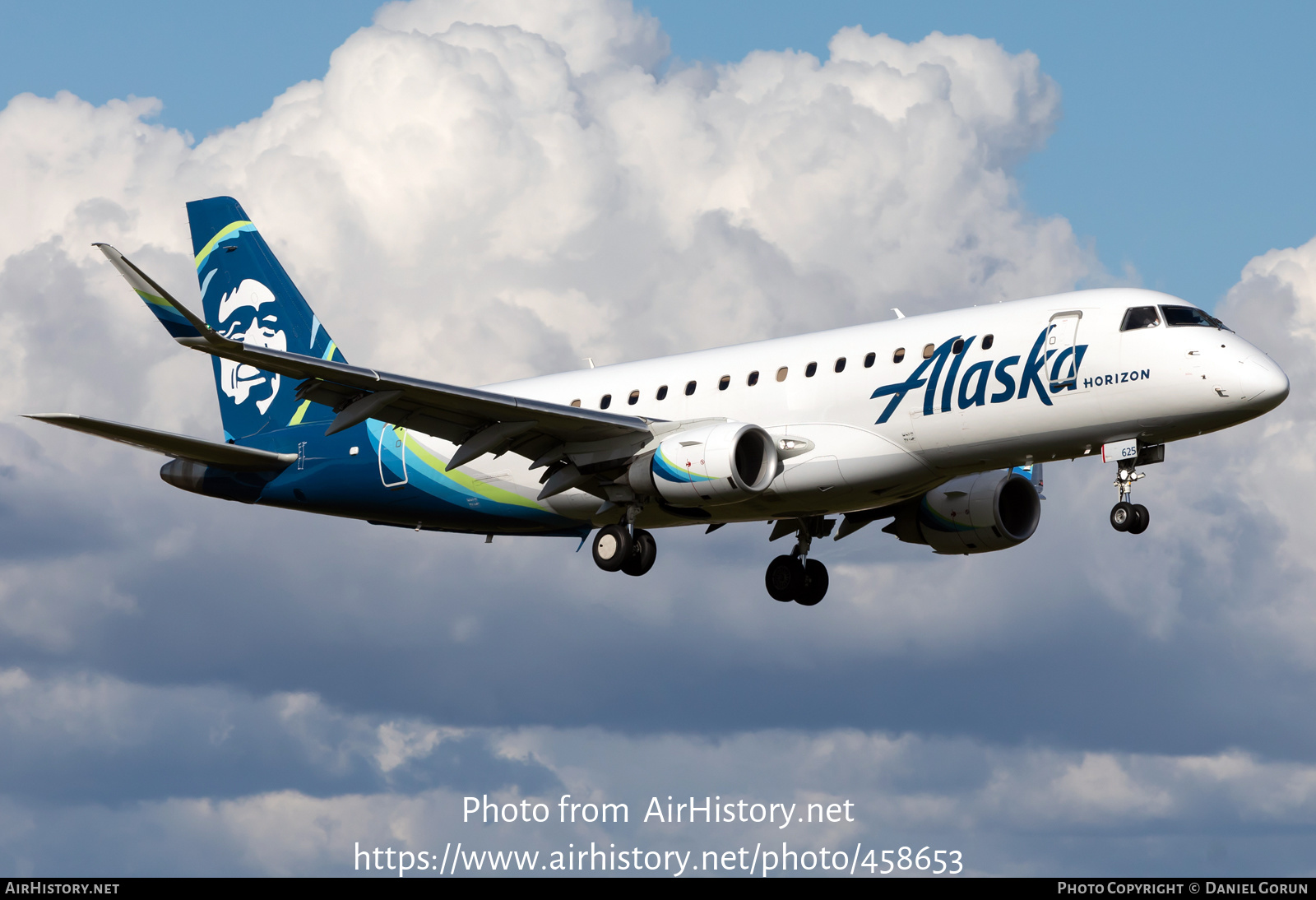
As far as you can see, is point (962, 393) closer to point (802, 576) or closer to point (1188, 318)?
point (1188, 318)

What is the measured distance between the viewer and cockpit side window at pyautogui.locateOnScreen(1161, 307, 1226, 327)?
35094 millimetres

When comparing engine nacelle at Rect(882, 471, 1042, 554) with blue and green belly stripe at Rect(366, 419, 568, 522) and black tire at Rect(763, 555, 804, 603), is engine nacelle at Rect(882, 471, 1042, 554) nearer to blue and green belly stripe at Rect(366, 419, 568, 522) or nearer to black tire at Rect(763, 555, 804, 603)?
black tire at Rect(763, 555, 804, 603)

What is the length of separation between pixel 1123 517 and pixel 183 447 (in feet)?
70.5

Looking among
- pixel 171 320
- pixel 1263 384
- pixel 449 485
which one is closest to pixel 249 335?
pixel 449 485

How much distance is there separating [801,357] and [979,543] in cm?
788

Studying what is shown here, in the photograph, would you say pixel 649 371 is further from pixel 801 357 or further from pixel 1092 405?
pixel 1092 405

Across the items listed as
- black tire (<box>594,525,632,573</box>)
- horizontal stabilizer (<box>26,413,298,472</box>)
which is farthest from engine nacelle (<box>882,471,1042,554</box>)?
horizontal stabilizer (<box>26,413,298,472</box>)

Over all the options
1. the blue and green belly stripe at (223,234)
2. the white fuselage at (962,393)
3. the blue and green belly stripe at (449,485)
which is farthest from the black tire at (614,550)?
the blue and green belly stripe at (223,234)

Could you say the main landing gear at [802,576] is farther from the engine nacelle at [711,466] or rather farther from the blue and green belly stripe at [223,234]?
the blue and green belly stripe at [223,234]

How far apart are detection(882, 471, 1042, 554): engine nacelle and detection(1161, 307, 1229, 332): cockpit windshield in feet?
26.5

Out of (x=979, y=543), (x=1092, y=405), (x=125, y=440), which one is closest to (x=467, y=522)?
(x=125, y=440)

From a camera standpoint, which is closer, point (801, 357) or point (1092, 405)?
point (1092, 405)

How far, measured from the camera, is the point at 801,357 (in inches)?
1506

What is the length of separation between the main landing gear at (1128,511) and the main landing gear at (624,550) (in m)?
10.2
